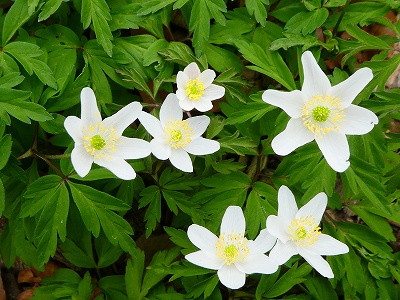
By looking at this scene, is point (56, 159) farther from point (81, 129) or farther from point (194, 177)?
point (194, 177)

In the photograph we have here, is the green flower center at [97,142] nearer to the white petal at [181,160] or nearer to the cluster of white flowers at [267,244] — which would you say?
the white petal at [181,160]

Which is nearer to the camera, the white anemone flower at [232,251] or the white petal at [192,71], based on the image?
the white anemone flower at [232,251]

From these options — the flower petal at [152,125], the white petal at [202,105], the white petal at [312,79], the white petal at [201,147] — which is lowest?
the white petal at [201,147]

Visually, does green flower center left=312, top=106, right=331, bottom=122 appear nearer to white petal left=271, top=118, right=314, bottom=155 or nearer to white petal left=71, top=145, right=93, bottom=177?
white petal left=271, top=118, right=314, bottom=155

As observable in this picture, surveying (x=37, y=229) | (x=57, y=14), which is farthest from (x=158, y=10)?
(x=37, y=229)

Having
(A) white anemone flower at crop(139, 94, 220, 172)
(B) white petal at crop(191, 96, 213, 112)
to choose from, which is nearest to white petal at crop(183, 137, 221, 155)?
(A) white anemone flower at crop(139, 94, 220, 172)

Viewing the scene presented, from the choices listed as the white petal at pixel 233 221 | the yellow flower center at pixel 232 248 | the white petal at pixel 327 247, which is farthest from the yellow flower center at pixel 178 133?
the white petal at pixel 327 247
